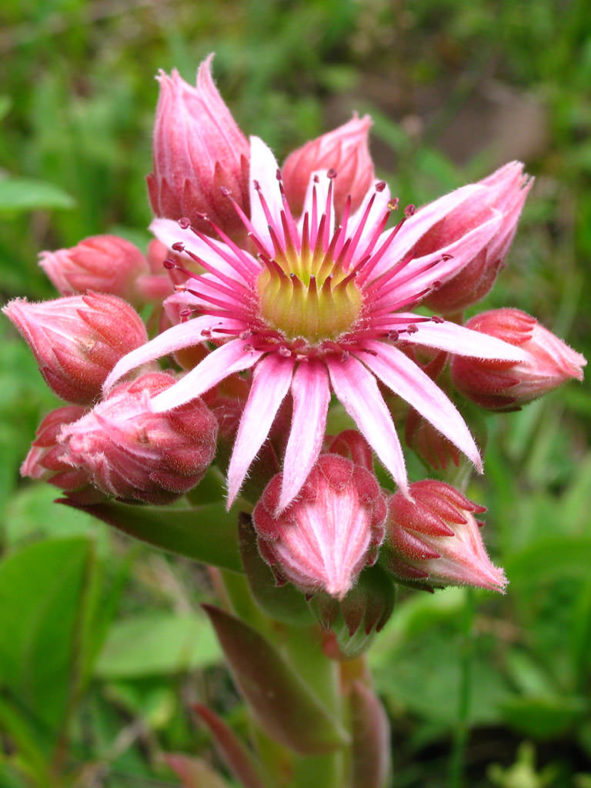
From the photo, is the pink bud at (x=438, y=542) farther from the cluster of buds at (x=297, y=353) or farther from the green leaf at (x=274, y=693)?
the green leaf at (x=274, y=693)

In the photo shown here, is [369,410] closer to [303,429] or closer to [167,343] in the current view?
[303,429]

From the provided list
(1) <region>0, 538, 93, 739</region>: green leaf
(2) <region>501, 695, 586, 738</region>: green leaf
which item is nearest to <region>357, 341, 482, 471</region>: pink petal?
(1) <region>0, 538, 93, 739</region>: green leaf

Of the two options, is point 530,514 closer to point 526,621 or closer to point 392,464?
point 526,621

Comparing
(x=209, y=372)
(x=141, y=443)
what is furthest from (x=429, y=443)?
(x=141, y=443)

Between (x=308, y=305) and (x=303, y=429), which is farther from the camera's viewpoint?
(x=308, y=305)

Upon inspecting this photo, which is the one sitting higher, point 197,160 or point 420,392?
point 197,160

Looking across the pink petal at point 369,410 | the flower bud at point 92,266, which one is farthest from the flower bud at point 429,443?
the flower bud at point 92,266

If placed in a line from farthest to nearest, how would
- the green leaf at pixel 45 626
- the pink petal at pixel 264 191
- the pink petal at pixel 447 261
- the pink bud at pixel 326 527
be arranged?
the green leaf at pixel 45 626 < the pink petal at pixel 264 191 < the pink petal at pixel 447 261 < the pink bud at pixel 326 527
